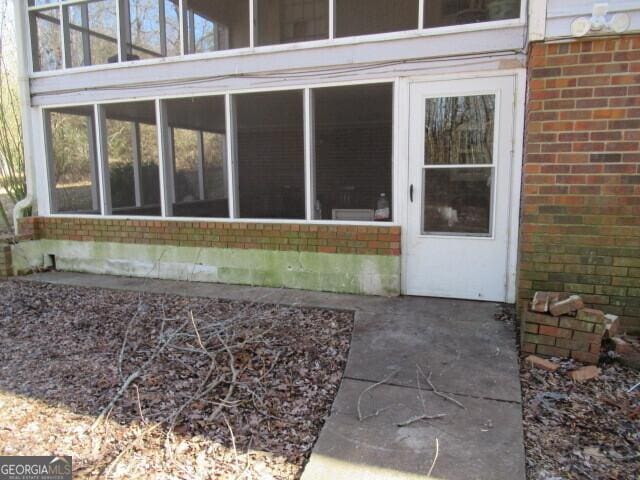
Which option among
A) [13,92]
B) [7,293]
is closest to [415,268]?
[7,293]

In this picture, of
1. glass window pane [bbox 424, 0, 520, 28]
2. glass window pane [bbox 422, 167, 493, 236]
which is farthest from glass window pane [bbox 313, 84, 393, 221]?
glass window pane [bbox 422, 167, 493, 236]

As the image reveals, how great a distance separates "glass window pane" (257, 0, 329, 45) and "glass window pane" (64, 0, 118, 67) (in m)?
2.15

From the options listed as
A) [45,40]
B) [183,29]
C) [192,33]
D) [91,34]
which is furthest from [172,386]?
[45,40]

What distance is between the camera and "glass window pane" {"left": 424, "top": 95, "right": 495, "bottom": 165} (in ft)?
14.5

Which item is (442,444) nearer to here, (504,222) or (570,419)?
(570,419)

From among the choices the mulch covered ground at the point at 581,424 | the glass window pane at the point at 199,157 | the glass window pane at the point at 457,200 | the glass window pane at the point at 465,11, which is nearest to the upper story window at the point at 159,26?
the glass window pane at the point at 465,11

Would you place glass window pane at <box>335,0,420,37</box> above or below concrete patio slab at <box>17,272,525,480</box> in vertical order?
above

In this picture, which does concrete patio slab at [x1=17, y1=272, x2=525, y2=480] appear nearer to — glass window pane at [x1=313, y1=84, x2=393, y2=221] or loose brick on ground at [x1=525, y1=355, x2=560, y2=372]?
loose brick on ground at [x1=525, y1=355, x2=560, y2=372]

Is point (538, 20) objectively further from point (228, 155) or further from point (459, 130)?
point (228, 155)

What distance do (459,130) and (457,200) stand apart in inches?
27.5

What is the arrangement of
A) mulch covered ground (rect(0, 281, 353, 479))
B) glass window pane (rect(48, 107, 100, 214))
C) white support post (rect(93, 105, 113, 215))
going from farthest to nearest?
1. glass window pane (rect(48, 107, 100, 214))
2. white support post (rect(93, 105, 113, 215))
3. mulch covered ground (rect(0, 281, 353, 479))

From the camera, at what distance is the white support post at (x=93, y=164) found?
669cm

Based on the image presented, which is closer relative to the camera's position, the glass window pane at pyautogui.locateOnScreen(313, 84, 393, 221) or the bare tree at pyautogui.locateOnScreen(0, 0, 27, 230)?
the bare tree at pyautogui.locateOnScreen(0, 0, 27, 230)

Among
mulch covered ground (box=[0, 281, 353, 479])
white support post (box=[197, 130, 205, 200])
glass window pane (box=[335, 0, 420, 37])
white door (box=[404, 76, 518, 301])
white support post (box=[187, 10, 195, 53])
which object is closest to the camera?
mulch covered ground (box=[0, 281, 353, 479])
